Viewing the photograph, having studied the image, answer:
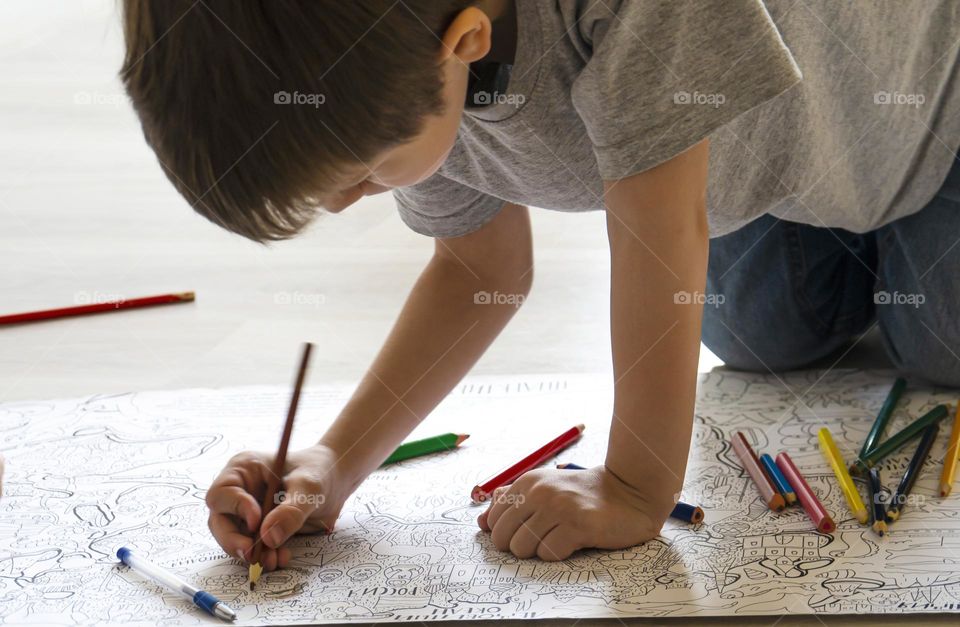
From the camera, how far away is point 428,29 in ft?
1.80

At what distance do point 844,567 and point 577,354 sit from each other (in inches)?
17.5

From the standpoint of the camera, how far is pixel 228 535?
665 millimetres

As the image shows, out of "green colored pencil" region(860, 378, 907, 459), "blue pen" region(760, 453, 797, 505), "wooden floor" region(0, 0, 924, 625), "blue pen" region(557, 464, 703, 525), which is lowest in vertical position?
"wooden floor" region(0, 0, 924, 625)

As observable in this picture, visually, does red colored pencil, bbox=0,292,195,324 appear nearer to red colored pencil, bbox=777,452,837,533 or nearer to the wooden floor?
the wooden floor

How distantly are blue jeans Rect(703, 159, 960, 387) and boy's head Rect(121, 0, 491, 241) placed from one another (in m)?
0.54

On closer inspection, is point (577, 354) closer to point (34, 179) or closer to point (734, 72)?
point (734, 72)

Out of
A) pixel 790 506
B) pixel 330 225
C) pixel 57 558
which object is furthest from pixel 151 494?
pixel 330 225

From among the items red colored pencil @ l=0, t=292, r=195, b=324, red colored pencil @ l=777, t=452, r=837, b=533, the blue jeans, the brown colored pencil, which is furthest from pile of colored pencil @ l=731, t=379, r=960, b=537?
red colored pencil @ l=0, t=292, r=195, b=324

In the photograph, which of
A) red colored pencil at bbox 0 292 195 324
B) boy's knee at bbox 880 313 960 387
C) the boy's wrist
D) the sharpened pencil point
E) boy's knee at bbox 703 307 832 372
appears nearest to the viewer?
the sharpened pencil point

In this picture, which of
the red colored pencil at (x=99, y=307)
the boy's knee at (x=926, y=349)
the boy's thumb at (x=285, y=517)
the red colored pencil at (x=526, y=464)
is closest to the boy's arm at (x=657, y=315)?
the red colored pencil at (x=526, y=464)

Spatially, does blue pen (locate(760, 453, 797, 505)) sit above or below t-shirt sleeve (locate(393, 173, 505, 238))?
below

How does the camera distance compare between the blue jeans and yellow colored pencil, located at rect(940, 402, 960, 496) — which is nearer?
yellow colored pencil, located at rect(940, 402, 960, 496)

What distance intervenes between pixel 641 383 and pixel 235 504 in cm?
27

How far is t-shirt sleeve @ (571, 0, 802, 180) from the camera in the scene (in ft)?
1.97
